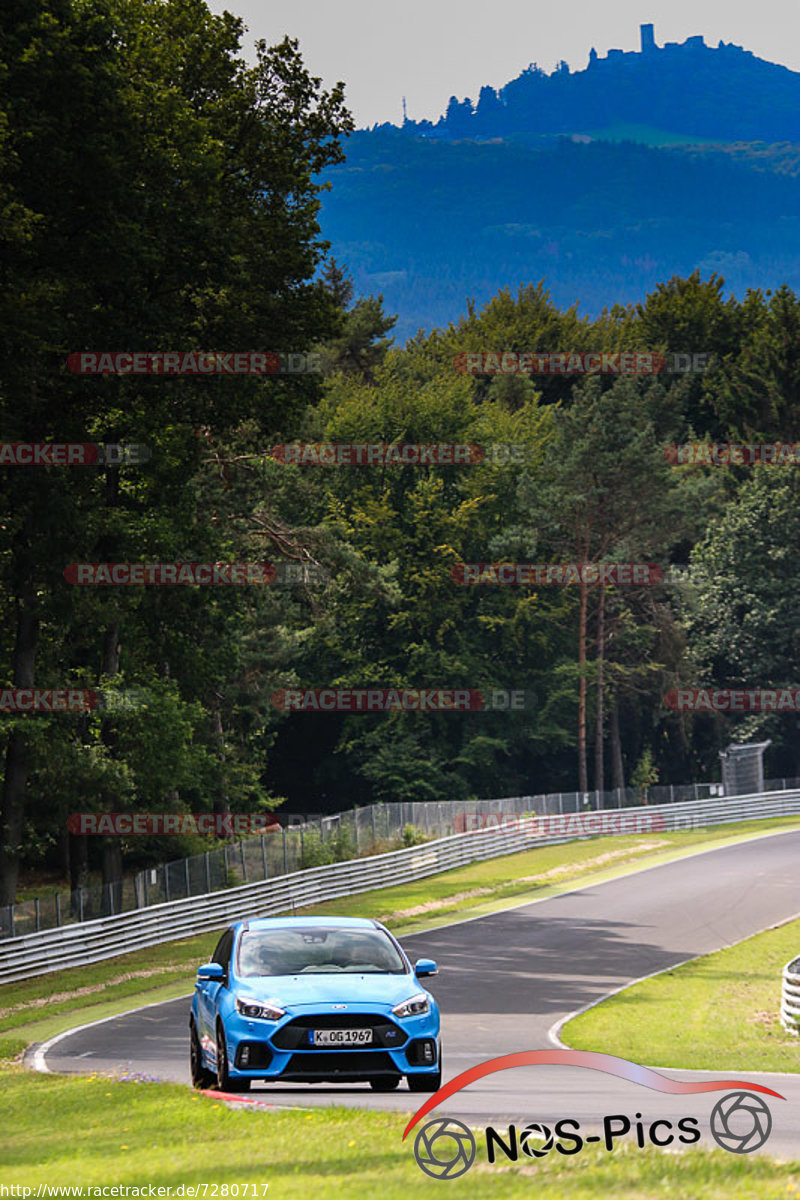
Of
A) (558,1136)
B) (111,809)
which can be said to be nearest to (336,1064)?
(558,1136)

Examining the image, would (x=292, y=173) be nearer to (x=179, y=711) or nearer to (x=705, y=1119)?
(x=179, y=711)

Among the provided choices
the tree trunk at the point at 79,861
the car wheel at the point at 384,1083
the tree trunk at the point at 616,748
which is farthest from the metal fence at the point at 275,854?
the car wheel at the point at 384,1083

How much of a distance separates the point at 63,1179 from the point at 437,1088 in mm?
3493

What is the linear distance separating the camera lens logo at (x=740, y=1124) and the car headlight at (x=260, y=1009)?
3372mm

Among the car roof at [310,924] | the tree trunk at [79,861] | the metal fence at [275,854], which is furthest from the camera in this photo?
the tree trunk at [79,861]

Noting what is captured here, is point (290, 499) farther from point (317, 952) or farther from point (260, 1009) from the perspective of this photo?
point (260, 1009)

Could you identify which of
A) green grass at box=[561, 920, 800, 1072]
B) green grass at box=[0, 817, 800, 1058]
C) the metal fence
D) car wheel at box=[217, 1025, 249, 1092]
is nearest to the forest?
the metal fence

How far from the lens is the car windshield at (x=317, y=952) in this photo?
12836 millimetres

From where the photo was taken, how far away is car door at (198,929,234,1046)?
12.7 metres

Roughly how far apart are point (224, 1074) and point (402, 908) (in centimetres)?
2810

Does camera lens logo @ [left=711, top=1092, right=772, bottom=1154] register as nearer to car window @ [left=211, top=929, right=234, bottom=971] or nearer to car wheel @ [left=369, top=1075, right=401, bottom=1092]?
car wheel @ [left=369, top=1075, right=401, bottom=1092]

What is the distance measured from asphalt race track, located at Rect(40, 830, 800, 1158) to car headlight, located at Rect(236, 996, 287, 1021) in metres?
1.01

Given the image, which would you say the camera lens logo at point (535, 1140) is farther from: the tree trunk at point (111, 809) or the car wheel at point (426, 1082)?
the tree trunk at point (111, 809)

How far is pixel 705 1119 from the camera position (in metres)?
11.5
